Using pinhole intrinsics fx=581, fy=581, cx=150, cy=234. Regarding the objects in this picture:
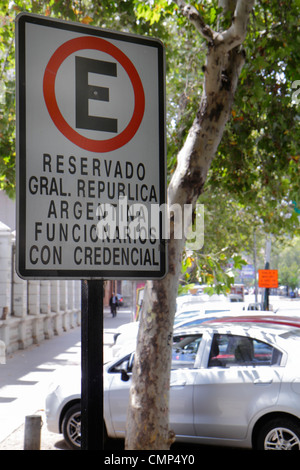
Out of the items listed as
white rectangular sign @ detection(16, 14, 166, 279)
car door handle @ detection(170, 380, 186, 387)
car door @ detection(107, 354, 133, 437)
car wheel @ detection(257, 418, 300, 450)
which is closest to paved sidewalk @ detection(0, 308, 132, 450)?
car door @ detection(107, 354, 133, 437)

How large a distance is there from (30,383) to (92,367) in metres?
12.0

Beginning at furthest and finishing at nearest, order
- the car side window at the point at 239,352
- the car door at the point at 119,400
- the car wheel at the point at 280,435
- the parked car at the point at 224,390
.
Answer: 1. the car door at the point at 119,400
2. the car side window at the point at 239,352
3. the parked car at the point at 224,390
4. the car wheel at the point at 280,435

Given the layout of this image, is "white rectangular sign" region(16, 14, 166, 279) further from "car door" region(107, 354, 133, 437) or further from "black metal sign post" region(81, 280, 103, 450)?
"car door" region(107, 354, 133, 437)

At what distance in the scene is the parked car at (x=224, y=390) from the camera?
7.07 metres

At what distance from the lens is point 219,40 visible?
5.50m

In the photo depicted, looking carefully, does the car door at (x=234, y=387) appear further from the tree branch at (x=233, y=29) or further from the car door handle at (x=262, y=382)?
the tree branch at (x=233, y=29)

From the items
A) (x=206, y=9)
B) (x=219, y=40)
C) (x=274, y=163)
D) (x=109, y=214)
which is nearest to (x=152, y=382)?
(x=219, y=40)

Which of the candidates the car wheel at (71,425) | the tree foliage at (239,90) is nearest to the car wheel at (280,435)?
the tree foliage at (239,90)

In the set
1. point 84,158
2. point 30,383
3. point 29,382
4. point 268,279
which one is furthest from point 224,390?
point 268,279

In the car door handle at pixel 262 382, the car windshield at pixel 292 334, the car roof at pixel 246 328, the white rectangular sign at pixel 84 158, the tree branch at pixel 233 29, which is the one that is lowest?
the car door handle at pixel 262 382

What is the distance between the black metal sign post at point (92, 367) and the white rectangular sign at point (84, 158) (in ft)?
0.25

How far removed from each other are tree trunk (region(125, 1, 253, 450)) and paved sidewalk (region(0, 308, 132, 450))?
3.25 meters

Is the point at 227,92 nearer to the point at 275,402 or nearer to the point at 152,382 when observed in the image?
the point at 152,382

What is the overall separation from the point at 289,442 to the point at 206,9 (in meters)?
6.45
